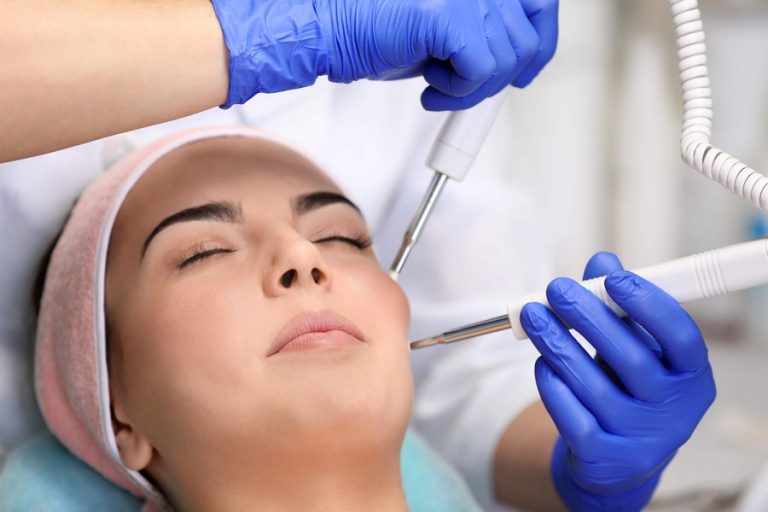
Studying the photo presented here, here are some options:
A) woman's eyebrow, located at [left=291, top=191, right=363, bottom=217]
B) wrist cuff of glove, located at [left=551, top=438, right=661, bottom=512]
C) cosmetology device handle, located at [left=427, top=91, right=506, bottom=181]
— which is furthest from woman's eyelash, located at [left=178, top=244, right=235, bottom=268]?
wrist cuff of glove, located at [left=551, top=438, right=661, bottom=512]

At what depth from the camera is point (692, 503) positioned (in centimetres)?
173

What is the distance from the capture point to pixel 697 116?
1198 mm

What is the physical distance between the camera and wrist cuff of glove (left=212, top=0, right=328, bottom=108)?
110 cm

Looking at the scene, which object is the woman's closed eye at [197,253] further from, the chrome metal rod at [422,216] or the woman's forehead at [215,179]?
the chrome metal rod at [422,216]

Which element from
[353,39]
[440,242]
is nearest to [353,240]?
[353,39]

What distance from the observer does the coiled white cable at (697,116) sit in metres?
1.09

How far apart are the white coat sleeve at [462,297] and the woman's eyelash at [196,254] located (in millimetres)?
583

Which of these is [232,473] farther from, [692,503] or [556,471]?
[692,503]

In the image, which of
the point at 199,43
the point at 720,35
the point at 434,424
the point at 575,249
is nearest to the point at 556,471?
the point at 434,424

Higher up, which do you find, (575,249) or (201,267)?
(201,267)

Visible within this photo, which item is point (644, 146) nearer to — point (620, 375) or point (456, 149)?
point (456, 149)

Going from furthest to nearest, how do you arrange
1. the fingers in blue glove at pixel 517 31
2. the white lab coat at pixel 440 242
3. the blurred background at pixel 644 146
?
the blurred background at pixel 644 146 → the white lab coat at pixel 440 242 → the fingers in blue glove at pixel 517 31

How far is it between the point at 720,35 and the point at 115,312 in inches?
65.7

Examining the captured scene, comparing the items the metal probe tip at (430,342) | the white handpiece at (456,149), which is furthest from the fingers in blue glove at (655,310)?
the white handpiece at (456,149)
